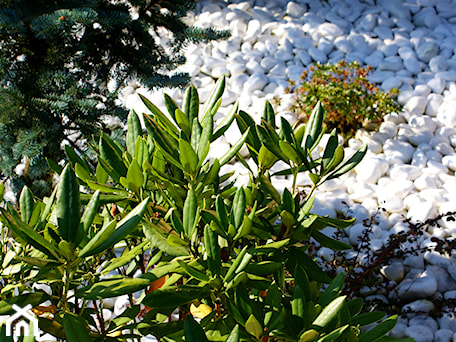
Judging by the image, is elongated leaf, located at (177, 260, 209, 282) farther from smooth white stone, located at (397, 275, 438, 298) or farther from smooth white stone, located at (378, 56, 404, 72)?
smooth white stone, located at (378, 56, 404, 72)

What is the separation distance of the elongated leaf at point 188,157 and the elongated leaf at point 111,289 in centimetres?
20

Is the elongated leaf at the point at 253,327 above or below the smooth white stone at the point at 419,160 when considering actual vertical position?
above

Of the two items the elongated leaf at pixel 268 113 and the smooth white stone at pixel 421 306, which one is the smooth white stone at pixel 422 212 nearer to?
the smooth white stone at pixel 421 306

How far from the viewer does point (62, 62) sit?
6.56 ft

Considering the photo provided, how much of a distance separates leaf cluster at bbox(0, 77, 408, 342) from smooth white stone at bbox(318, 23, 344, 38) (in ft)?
9.42

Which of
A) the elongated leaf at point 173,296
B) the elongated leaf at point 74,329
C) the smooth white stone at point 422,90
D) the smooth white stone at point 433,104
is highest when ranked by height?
the elongated leaf at point 173,296

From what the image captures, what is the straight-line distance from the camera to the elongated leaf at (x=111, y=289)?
0.64 m

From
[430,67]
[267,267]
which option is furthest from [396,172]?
[267,267]

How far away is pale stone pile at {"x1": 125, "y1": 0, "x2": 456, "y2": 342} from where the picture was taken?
2141mm

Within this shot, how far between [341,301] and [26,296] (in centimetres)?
42

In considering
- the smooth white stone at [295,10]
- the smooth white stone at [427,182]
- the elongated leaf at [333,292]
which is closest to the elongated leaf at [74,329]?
the elongated leaf at [333,292]

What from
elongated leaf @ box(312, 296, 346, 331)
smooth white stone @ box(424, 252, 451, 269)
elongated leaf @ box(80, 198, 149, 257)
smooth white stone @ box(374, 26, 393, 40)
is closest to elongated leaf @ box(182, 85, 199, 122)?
elongated leaf @ box(80, 198, 149, 257)

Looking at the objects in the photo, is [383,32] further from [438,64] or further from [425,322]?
[425,322]

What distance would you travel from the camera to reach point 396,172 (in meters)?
2.57
